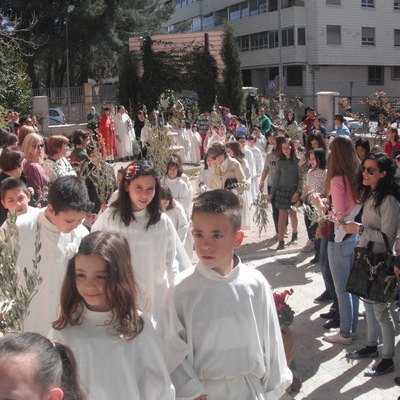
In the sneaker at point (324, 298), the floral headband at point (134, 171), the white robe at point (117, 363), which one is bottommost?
the sneaker at point (324, 298)

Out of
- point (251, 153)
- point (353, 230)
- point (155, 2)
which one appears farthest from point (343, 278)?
Answer: point (155, 2)

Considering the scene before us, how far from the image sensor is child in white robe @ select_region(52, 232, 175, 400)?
2.53 meters

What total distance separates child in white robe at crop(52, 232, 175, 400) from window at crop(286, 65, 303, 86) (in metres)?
42.5

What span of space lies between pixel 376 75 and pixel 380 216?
43.9 metres

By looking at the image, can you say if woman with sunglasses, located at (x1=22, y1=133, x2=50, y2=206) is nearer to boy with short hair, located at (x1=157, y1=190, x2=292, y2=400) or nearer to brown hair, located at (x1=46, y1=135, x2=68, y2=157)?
brown hair, located at (x1=46, y1=135, x2=68, y2=157)

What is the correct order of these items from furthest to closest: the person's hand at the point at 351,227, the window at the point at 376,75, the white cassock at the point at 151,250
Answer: the window at the point at 376,75 < the person's hand at the point at 351,227 < the white cassock at the point at 151,250

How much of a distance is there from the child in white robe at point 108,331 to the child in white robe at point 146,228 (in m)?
1.34

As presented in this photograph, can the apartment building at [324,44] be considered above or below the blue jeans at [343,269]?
above

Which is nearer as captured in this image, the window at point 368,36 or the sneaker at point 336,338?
the sneaker at point 336,338

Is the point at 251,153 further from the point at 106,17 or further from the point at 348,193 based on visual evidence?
the point at 106,17

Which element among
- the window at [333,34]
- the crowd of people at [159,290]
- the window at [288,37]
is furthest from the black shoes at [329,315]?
the window at [333,34]

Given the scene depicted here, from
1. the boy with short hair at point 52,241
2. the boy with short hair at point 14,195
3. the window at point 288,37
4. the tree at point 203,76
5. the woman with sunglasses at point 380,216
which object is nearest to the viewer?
the boy with short hair at point 52,241

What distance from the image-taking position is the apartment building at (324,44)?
4225cm

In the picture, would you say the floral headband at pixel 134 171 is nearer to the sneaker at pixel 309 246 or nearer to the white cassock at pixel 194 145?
the sneaker at pixel 309 246
